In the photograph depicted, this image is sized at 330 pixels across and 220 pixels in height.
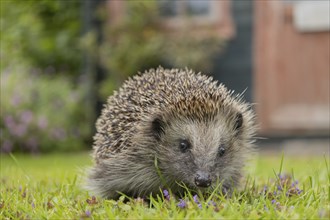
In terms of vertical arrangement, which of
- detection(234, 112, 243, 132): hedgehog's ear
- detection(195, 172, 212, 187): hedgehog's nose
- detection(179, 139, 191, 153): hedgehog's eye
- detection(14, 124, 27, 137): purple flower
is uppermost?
detection(234, 112, 243, 132): hedgehog's ear

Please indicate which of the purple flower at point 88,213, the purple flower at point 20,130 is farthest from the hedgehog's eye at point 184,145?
the purple flower at point 20,130

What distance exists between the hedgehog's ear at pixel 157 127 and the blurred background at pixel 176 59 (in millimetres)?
5664

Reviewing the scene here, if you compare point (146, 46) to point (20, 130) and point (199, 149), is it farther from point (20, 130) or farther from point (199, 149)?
point (199, 149)

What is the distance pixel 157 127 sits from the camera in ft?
12.8

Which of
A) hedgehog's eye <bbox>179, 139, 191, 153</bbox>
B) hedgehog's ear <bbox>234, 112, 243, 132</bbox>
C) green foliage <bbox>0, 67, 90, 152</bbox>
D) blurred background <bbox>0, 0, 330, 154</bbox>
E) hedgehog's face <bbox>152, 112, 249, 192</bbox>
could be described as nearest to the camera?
hedgehog's face <bbox>152, 112, 249, 192</bbox>

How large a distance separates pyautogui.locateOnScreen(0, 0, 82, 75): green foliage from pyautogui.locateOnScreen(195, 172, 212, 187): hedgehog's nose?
29.3ft

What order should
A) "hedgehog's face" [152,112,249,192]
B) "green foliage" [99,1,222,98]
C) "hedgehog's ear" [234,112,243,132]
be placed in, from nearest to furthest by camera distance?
"hedgehog's face" [152,112,249,192]
"hedgehog's ear" [234,112,243,132]
"green foliage" [99,1,222,98]

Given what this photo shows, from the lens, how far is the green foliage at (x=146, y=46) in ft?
35.2

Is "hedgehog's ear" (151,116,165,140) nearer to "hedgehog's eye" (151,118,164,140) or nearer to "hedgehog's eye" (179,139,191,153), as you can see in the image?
"hedgehog's eye" (151,118,164,140)

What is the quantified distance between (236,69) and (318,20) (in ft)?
5.73

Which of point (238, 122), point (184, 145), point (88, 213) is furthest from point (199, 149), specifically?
point (88, 213)

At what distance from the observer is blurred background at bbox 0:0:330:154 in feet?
33.1

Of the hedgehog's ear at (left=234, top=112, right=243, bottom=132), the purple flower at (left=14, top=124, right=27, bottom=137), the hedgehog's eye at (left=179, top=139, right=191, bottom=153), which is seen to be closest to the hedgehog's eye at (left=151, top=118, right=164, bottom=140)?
the hedgehog's eye at (left=179, top=139, right=191, bottom=153)

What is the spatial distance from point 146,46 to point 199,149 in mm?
7526
